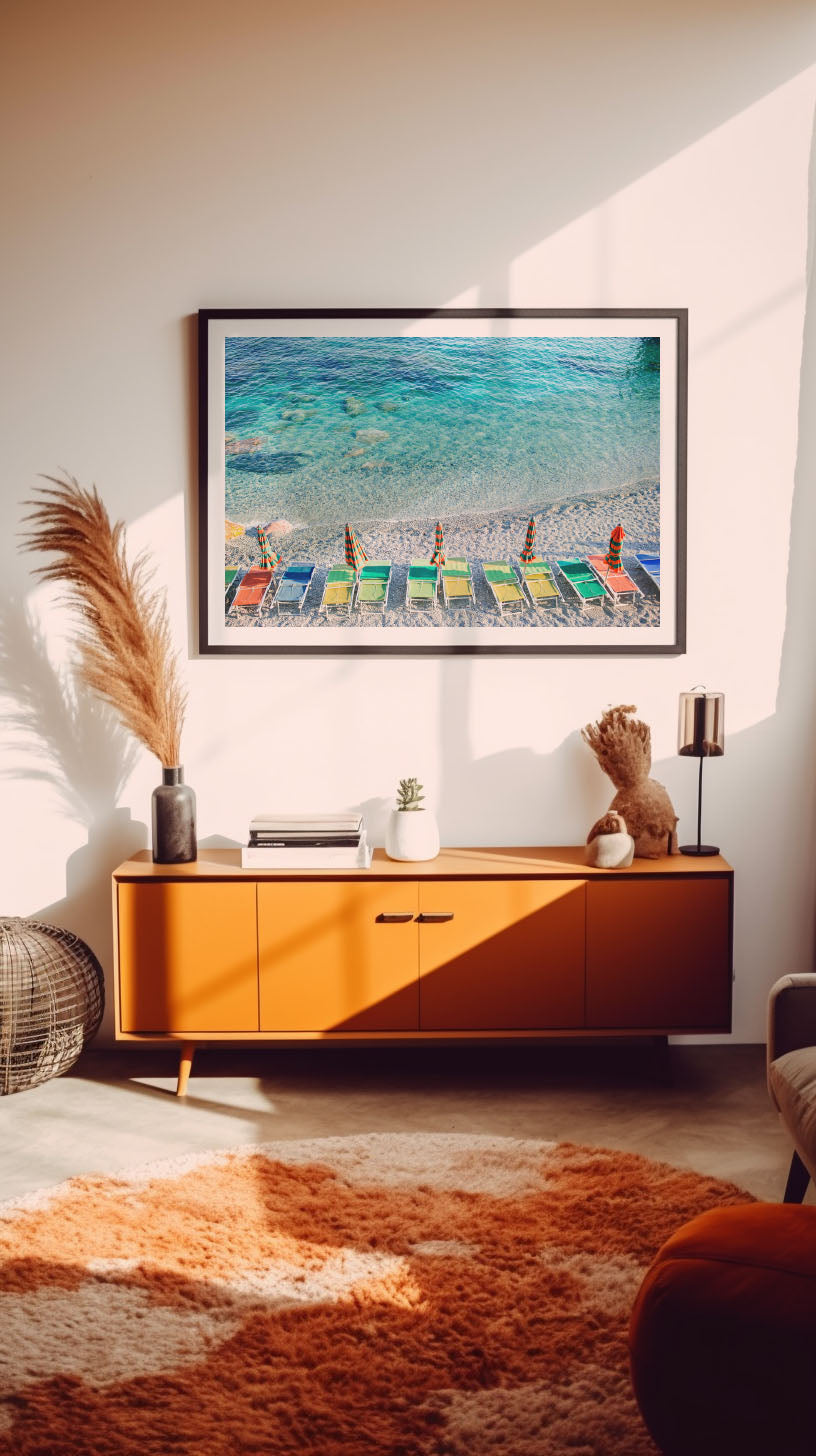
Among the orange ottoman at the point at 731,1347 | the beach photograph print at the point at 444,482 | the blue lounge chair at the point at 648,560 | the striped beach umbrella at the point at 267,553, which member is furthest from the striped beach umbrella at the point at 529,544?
the orange ottoman at the point at 731,1347

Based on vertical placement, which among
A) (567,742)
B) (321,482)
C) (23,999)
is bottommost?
(23,999)

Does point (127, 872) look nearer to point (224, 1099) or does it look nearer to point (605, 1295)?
point (224, 1099)

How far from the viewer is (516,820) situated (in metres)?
3.40

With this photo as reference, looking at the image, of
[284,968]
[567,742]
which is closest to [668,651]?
[567,742]

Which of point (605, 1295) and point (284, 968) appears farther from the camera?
point (284, 968)

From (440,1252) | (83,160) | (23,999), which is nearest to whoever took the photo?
(440,1252)

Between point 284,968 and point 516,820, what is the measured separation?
2.67ft

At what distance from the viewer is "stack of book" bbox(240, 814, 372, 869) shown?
3.08 meters

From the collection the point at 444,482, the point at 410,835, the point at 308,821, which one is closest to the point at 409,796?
the point at 410,835

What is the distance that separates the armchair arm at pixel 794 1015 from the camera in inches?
86.3

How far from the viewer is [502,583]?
334cm

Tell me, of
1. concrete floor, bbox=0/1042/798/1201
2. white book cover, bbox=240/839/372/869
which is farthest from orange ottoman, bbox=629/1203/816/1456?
white book cover, bbox=240/839/372/869

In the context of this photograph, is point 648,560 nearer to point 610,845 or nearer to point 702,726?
point 702,726

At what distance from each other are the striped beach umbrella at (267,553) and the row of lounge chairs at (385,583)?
0.02 metres
